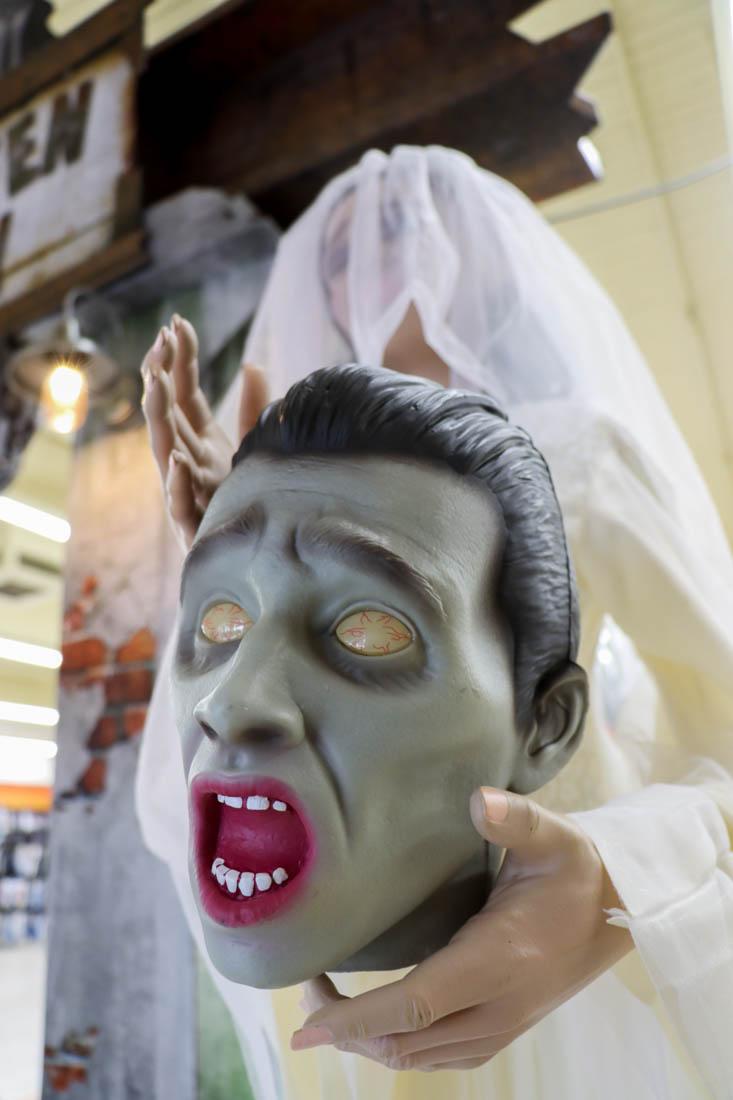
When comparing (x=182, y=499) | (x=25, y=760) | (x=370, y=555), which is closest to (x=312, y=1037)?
(x=370, y=555)

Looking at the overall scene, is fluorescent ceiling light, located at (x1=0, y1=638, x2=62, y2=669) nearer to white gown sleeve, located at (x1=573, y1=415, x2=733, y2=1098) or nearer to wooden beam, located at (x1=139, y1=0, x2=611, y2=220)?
wooden beam, located at (x1=139, y1=0, x2=611, y2=220)

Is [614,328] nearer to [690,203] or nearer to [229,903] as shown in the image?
[690,203]

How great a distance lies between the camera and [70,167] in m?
1.77

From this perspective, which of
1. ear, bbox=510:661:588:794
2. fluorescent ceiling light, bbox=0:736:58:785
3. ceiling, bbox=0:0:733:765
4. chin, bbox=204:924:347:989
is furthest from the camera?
fluorescent ceiling light, bbox=0:736:58:785

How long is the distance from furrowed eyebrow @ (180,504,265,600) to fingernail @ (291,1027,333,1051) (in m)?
0.29

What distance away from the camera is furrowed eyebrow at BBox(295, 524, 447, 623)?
0.49 meters

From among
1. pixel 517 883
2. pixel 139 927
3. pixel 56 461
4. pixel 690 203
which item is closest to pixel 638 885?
pixel 517 883

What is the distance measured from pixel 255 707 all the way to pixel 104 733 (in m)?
1.09

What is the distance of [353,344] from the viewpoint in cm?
95

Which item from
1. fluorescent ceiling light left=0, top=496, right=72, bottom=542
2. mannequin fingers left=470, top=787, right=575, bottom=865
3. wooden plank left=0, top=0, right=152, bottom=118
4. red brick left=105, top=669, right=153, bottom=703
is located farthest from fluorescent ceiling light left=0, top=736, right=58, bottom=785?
mannequin fingers left=470, top=787, right=575, bottom=865

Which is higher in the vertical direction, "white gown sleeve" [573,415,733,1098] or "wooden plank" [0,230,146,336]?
"wooden plank" [0,230,146,336]

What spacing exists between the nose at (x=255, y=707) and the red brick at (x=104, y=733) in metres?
1.03

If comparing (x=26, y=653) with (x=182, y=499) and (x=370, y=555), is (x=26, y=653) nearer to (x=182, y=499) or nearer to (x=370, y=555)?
(x=182, y=499)

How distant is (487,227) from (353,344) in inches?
7.6
